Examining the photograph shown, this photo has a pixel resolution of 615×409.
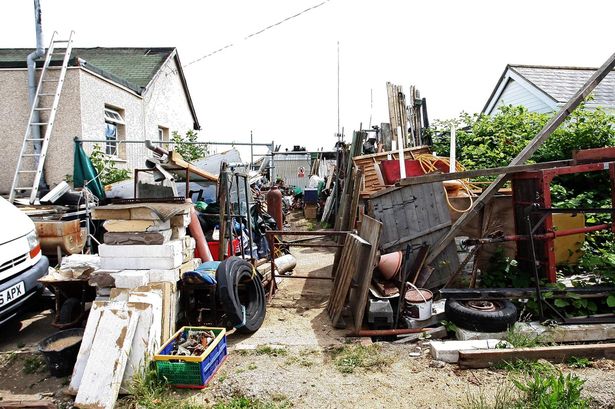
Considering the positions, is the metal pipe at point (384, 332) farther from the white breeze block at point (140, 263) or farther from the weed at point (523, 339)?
the white breeze block at point (140, 263)

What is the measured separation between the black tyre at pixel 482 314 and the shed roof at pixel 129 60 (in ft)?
34.1

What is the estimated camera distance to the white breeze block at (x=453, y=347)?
12.5 ft

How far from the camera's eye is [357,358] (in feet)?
12.8

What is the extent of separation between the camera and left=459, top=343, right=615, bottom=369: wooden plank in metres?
3.65

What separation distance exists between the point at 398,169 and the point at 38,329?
566cm

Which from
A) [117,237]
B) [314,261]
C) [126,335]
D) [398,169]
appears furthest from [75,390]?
[314,261]

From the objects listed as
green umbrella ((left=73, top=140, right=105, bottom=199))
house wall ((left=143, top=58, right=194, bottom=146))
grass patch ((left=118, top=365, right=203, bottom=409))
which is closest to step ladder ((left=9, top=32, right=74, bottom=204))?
green umbrella ((left=73, top=140, right=105, bottom=199))

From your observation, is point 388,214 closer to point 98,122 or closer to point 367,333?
point 367,333

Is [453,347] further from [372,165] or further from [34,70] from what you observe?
[34,70]

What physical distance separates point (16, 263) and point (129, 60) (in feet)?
40.5

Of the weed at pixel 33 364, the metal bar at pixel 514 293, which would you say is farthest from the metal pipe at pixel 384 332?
the weed at pixel 33 364

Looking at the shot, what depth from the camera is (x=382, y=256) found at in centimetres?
567

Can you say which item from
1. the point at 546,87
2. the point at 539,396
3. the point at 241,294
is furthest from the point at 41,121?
the point at 546,87

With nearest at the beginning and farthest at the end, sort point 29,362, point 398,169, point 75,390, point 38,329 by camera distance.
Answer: point 75,390
point 29,362
point 38,329
point 398,169
